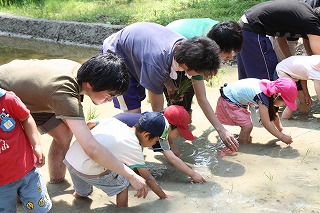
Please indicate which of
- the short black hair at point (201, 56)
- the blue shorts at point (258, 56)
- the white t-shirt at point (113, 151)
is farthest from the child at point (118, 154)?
the blue shorts at point (258, 56)

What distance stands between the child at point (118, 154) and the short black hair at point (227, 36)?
1139 millimetres

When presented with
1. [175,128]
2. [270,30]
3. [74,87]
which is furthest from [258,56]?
[74,87]

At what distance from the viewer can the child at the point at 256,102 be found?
4266 mm

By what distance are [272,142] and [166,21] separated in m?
3.63

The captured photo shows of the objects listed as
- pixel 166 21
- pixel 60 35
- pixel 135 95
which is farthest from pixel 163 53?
pixel 60 35

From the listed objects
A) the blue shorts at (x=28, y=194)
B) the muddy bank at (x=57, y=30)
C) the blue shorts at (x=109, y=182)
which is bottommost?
the muddy bank at (x=57, y=30)

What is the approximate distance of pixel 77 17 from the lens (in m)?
8.55

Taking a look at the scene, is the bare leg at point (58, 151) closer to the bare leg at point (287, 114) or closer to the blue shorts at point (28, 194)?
the blue shorts at point (28, 194)

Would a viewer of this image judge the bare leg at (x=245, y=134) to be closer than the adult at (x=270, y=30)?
Yes

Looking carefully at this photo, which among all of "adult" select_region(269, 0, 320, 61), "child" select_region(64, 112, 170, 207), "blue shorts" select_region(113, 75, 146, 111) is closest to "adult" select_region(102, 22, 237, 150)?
"blue shorts" select_region(113, 75, 146, 111)

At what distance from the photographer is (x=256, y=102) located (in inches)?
175

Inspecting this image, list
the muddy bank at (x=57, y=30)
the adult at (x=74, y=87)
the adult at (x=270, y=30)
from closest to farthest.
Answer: the adult at (x=74, y=87) < the adult at (x=270, y=30) < the muddy bank at (x=57, y=30)

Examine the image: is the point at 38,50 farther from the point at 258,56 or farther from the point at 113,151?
the point at 113,151

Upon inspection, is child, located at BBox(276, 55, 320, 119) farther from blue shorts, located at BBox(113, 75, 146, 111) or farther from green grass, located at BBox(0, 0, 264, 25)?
green grass, located at BBox(0, 0, 264, 25)
